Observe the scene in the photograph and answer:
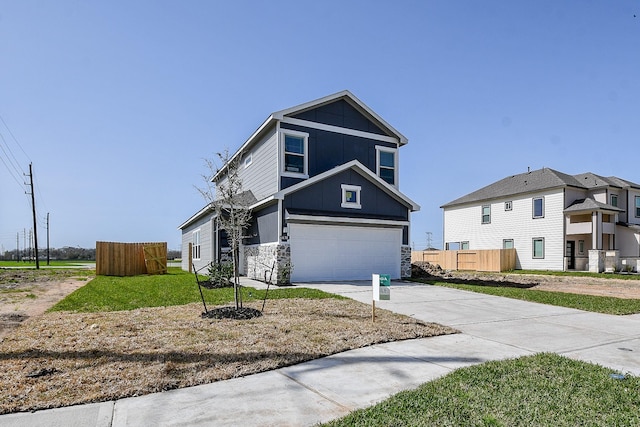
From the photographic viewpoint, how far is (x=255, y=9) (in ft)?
37.6

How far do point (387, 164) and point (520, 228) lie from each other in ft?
47.7

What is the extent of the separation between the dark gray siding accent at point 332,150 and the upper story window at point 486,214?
15.8 meters

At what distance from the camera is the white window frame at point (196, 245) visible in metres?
22.3

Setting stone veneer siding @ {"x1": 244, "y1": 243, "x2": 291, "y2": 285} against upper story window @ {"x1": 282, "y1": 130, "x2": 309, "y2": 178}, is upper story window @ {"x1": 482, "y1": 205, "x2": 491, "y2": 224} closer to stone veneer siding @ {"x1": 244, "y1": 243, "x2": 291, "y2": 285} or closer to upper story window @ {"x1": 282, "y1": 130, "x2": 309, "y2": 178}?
upper story window @ {"x1": 282, "y1": 130, "x2": 309, "y2": 178}

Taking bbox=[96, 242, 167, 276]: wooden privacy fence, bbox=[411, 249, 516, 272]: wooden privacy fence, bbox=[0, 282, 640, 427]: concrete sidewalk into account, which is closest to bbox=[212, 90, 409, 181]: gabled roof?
bbox=[96, 242, 167, 276]: wooden privacy fence

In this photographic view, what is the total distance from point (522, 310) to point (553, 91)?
10333 mm

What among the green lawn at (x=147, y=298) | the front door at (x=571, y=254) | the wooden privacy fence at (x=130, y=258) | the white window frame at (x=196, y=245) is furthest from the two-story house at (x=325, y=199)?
the front door at (x=571, y=254)

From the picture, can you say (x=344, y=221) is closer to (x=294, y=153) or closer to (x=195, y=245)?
(x=294, y=153)

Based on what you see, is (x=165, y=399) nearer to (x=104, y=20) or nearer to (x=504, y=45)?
(x=104, y=20)

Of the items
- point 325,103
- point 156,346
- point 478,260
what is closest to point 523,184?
point 478,260

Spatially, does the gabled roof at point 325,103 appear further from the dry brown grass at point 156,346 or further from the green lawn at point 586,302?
the dry brown grass at point 156,346

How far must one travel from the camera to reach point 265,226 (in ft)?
54.1

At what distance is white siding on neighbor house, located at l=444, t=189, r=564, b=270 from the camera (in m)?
26.0

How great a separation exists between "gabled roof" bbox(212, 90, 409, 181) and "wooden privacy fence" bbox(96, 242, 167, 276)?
9.02 m
